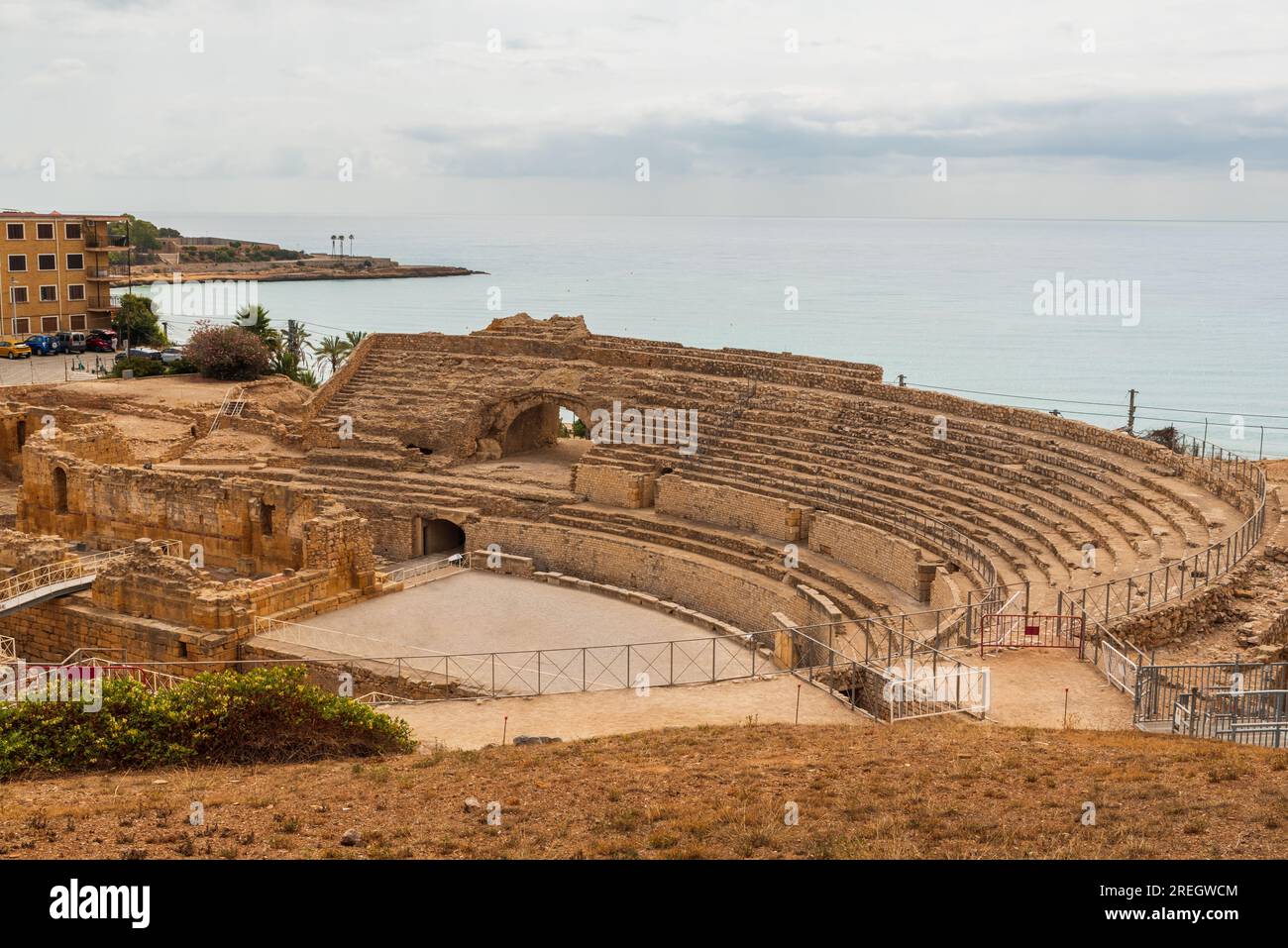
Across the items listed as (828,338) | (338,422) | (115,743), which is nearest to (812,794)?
(115,743)

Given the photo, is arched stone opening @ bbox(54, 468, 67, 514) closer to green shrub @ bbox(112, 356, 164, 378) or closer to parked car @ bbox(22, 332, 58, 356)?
green shrub @ bbox(112, 356, 164, 378)

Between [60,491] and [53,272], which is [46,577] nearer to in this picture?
[60,491]

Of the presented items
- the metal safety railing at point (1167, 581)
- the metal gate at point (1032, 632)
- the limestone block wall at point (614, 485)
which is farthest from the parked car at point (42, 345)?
the metal safety railing at point (1167, 581)

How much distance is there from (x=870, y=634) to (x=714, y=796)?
995 centimetres

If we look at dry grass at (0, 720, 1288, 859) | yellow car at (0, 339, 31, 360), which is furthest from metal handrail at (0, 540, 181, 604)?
yellow car at (0, 339, 31, 360)

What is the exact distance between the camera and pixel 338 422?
1475 inches

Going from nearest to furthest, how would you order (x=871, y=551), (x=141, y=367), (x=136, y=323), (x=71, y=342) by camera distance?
(x=871, y=551) → (x=141, y=367) → (x=71, y=342) → (x=136, y=323)

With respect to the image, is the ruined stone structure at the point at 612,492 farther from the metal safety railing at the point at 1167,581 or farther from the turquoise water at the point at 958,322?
the turquoise water at the point at 958,322

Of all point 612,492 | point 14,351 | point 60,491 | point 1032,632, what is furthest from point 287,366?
point 1032,632

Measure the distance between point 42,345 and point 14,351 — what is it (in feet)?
4.89

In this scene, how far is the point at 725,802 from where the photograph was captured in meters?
12.4

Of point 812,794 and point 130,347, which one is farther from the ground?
point 130,347
